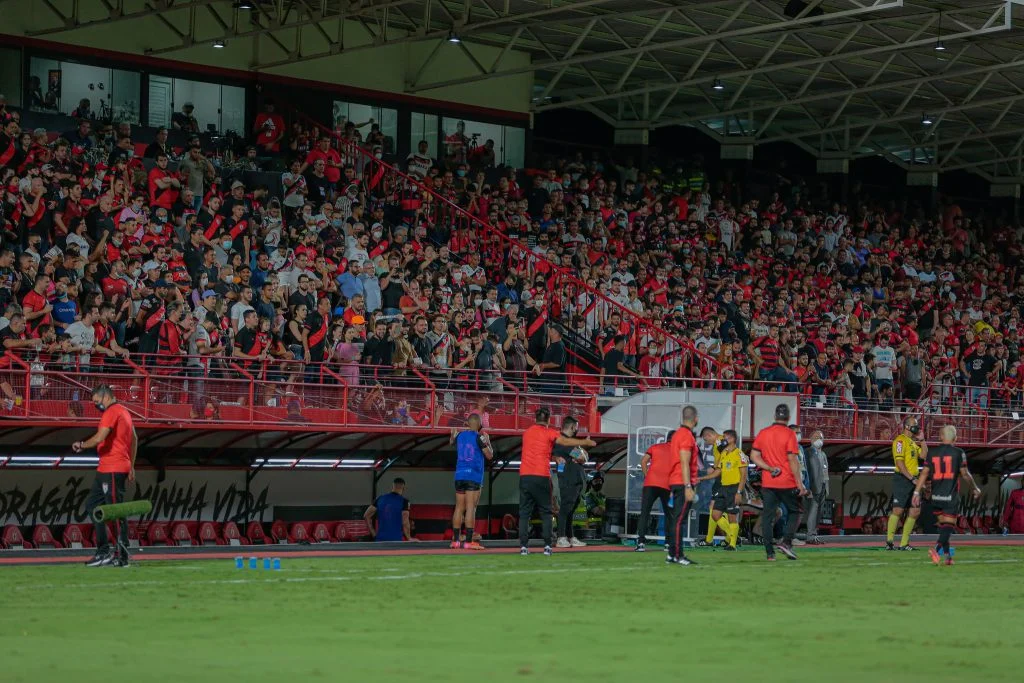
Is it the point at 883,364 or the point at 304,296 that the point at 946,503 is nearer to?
the point at 304,296

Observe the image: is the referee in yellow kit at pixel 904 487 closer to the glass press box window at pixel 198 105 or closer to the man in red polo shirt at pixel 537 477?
the man in red polo shirt at pixel 537 477

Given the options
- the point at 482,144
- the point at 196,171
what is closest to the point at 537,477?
the point at 196,171

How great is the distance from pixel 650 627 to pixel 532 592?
10.7ft

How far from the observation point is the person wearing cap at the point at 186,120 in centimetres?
3288

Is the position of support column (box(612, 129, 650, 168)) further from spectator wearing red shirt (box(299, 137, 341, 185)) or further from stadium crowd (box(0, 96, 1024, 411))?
spectator wearing red shirt (box(299, 137, 341, 185))

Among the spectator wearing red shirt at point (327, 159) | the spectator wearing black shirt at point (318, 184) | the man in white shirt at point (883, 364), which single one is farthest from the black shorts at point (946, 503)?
the man in white shirt at point (883, 364)

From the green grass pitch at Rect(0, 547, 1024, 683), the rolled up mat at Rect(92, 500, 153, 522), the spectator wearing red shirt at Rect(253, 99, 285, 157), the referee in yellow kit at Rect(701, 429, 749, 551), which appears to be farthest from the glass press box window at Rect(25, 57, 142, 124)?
the green grass pitch at Rect(0, 547, 1024, 683)

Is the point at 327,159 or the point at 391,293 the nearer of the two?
the point at 391,293

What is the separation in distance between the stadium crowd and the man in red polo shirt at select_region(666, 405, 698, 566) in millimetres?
6374

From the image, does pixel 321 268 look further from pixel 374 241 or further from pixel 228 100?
pixel 228 100

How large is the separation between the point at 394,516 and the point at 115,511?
26.6 ft

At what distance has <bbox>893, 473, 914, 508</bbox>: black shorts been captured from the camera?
2572 centimetres

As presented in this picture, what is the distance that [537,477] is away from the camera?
22.0 m

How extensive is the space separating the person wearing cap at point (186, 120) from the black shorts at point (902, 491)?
1508 cm
